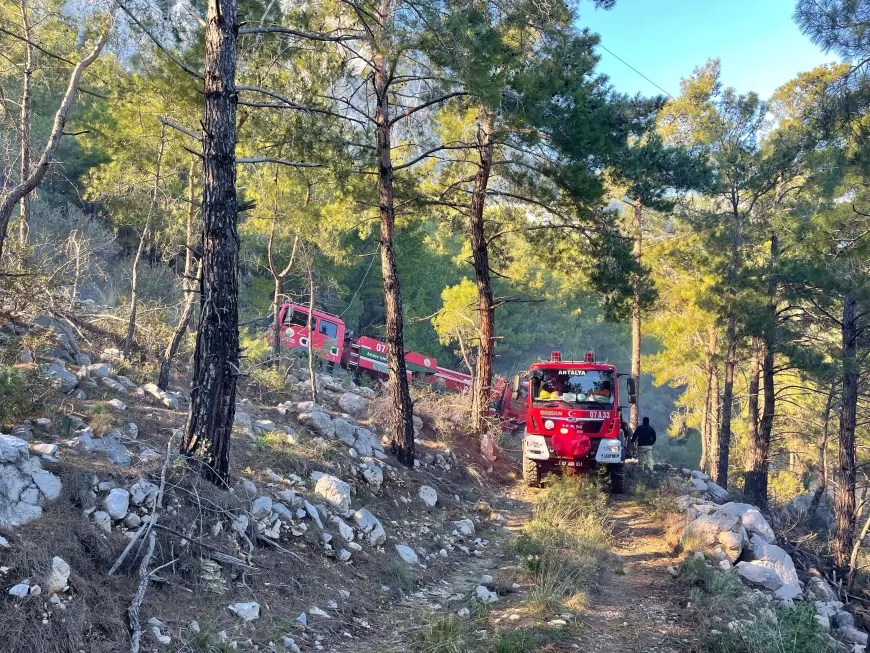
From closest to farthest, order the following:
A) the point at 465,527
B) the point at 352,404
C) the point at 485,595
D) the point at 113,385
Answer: the point at 485,595, the point at 113,385, the point at 465,527, the point at 352,404

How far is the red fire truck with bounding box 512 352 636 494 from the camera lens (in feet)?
36.7

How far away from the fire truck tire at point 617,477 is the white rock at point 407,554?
572cm

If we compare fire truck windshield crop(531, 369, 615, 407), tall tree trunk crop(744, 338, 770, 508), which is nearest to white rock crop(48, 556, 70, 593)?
fire truck windshield crop(531, 369, 615, 407)

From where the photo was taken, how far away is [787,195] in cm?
1702

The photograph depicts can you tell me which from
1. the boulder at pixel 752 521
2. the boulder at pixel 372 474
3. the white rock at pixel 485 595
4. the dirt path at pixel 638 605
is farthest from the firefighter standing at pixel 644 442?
the white rock at pixel 485 595

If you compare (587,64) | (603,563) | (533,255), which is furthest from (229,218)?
(533,255)

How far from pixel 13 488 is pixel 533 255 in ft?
37.1

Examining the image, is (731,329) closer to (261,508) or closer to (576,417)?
(576,417)

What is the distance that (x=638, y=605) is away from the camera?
21.2 ft

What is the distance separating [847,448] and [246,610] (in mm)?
12399

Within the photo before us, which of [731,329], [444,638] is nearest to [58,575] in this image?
[444,638]

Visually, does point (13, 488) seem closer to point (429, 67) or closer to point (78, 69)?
point (78, 69)

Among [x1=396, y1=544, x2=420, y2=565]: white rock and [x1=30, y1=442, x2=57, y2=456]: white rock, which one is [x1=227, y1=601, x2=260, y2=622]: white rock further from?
[x1=396, y1=544, x2=420, y2=565]: white rock

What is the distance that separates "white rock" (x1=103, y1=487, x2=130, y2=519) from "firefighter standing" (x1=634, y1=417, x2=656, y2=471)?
11.0 meters
